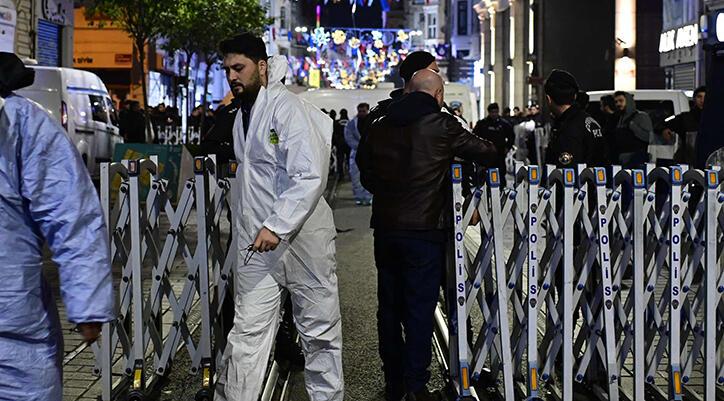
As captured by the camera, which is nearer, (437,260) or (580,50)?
(437,260)

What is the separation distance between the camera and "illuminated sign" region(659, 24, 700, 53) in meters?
32.2

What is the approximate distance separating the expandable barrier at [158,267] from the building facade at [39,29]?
55.4 ft

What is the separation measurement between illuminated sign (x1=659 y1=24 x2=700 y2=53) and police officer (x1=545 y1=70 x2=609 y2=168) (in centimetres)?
2533

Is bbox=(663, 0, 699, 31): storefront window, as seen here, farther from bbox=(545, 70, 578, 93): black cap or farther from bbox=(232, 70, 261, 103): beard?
bbox=(232, 70, 261, 103): beard

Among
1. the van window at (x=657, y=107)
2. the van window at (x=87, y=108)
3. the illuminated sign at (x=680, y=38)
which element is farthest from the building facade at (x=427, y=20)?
the van window at (x=657, y=107)

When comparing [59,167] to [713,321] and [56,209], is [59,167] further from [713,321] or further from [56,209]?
[713,321]

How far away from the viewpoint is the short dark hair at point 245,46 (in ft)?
19.7

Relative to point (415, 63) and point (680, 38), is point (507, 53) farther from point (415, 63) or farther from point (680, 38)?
point (415, 63)

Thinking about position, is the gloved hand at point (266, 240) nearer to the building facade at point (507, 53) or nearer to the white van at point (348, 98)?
the white van at point (348, 98)

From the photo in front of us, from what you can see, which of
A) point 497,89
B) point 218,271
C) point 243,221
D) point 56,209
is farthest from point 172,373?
point 497,89

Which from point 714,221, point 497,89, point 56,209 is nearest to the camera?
point 56,209

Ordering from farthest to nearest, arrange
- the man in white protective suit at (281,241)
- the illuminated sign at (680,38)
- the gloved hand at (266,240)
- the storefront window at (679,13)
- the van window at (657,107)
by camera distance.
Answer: the storefront window at (679,13) → the illuminated sign at (680,38) → the van window at (657,107) → the man in white protective suit at (281,241) → the gloved hand at (266,240)

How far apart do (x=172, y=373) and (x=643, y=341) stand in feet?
9.66

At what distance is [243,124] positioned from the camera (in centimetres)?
615
